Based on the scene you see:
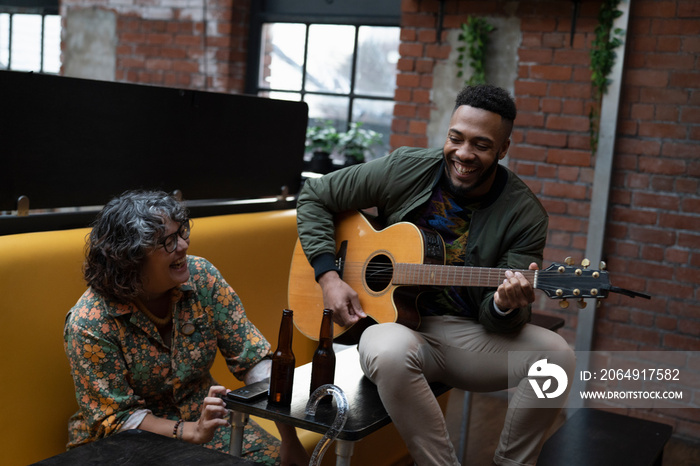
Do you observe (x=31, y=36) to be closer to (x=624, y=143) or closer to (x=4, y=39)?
(x=4, y=39)

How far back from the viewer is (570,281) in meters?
2.18

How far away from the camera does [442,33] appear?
4398 mm

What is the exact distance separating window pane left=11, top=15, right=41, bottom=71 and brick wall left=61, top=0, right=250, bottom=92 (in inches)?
27.4

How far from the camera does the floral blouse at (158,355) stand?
201 cm

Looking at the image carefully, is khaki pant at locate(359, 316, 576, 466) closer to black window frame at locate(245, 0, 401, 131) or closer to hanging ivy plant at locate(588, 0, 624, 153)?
hanging ivy plant at locate(588, 0, 624, 153)

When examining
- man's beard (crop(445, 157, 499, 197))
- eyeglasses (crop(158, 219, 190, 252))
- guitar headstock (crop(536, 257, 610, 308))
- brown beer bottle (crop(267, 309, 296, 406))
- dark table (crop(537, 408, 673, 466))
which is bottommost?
dark table (crop(537, 408, 673, 466))

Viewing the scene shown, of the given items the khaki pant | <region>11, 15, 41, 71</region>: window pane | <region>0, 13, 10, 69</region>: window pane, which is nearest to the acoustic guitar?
the khaki pant

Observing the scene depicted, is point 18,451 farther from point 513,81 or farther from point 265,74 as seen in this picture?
point 265,74

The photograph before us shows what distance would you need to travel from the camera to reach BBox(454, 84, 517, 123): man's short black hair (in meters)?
2.41

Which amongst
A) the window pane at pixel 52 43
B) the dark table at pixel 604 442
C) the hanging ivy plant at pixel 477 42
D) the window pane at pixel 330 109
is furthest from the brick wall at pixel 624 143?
the window pane at pixel 52 43

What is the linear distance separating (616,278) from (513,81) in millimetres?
1207

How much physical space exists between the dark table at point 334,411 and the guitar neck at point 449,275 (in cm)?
34

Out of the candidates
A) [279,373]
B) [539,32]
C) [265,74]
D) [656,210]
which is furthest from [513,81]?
[279,373]

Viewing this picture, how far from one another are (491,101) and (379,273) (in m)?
0.66
